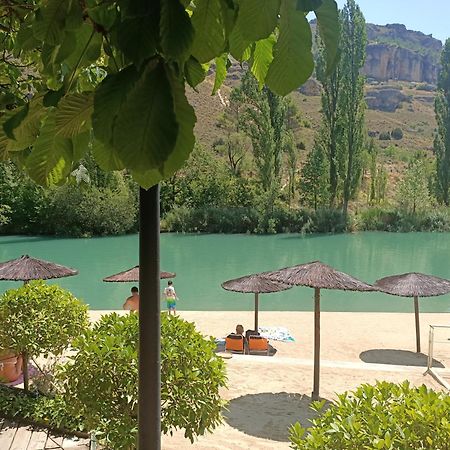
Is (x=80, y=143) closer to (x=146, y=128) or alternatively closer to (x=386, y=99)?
(x=146, y=128)

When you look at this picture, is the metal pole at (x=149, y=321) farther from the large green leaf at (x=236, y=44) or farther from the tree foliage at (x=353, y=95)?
the tree foliage at (x=353, y=95)

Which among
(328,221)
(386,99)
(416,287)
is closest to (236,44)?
(416,287)

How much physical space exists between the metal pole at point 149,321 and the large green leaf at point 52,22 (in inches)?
30.7

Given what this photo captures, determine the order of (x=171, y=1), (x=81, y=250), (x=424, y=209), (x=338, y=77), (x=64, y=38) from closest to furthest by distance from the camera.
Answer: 1. (x=171, y=1)
2. (x=64, y=38)
3. (x=81, y=250)
4. (x=338, y=77)
5. (x=424, y=209)

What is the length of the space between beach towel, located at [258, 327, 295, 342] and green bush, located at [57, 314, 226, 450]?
18.8 ft

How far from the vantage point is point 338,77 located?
29688mm

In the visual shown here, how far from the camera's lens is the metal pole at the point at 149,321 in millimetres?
1495

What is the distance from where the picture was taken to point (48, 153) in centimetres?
72

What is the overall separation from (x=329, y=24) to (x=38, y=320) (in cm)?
484

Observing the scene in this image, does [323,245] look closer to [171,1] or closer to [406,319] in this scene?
[406,319]

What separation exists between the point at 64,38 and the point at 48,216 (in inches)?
1290

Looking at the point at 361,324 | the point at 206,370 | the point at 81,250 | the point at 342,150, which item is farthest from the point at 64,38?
the point at 342,150

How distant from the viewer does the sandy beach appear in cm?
520

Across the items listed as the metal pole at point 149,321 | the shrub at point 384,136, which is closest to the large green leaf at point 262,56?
the metal pole at point 149,321
